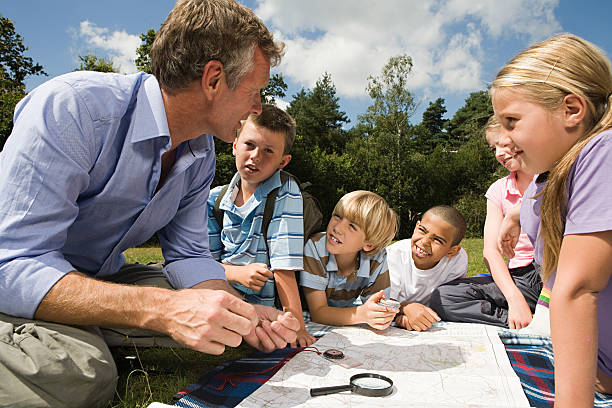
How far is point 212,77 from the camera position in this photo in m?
2.42

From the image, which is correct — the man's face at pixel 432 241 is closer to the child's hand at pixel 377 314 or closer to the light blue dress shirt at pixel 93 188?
the child's hand at pixel 377 314

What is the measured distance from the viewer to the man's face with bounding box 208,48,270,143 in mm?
2498

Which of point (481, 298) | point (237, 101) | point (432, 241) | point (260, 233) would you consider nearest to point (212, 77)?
point (237, 101)

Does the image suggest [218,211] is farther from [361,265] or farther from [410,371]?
[410,371]

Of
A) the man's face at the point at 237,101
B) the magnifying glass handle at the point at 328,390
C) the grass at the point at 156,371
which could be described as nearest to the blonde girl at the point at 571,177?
the magnifying glass handle at the point at 328,390

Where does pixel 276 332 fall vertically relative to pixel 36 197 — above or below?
below

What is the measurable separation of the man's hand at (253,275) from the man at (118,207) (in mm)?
284

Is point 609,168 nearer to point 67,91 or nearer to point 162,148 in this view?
point 162,148

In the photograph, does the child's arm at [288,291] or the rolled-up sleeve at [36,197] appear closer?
the rolled-up sleeve at [36,197]

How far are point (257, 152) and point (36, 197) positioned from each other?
1.74 m

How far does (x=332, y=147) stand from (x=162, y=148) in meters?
38.3

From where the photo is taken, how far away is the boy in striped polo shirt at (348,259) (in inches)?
130

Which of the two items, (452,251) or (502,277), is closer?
(502,277)

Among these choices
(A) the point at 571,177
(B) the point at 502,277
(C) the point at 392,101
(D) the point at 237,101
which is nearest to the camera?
(A) the point at 571,177
